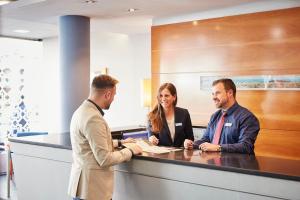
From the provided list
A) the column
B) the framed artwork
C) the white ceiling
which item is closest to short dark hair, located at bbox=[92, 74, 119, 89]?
the white ceiling

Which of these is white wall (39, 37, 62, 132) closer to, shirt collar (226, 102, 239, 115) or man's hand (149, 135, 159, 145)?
man's hand (149, 135, 159, 145)

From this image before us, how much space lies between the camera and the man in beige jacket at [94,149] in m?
2.47

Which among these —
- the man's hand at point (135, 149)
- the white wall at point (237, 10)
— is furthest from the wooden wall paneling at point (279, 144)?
A: the man's hand at point (135, 149)

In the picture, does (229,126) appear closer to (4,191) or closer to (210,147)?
(210,147)

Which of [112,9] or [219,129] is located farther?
[112,9]

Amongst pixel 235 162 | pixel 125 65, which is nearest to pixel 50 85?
pixel 125 65

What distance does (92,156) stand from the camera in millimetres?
2557

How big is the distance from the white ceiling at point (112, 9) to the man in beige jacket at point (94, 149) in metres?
2.22

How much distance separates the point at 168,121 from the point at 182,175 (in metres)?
0.94

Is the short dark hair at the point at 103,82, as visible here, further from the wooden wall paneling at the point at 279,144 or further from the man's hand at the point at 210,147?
the wooden wall paneling at the point at 279,144

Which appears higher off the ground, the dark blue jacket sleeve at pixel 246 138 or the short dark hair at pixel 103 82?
the short dark hair at pixel 103 82

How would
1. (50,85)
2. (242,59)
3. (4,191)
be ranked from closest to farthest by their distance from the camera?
(242,59) → (4,191) → (50,85)

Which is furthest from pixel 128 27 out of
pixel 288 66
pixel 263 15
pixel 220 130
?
pixel 220 130

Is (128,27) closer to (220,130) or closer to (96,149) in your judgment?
(220,130)
